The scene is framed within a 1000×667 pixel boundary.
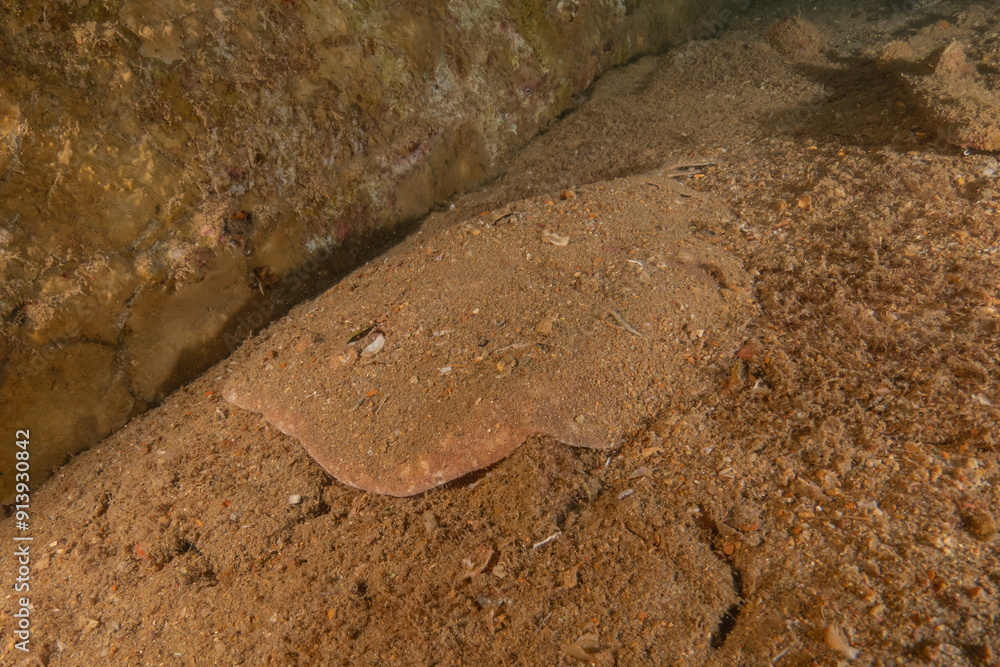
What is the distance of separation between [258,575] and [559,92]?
17.2ft

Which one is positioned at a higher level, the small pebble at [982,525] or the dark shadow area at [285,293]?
the dark shadow area at [285,293]

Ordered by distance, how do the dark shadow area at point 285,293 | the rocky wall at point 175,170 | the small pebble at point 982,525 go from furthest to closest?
the dark shadow area at point 285,293, the rocky wall at point 175,170, the small pebble at point 982,525

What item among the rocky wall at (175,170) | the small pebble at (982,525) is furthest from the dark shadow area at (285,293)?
the small pebble at (982,525)

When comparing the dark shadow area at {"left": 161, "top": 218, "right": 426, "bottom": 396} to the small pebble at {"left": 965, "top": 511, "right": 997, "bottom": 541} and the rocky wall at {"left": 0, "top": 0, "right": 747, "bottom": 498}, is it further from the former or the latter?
the small pebble at {"left": 965, "top": 511, "right": 997, "bottom": 541}

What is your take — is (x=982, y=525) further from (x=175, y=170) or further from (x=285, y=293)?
(x=175, y=170)

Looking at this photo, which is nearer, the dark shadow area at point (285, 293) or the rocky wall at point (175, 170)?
the rocky wall at point (175, 170)

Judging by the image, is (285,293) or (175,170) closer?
(175,170)

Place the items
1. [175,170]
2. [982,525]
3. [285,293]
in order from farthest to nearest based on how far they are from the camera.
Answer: [285,293]
[175,170]
[982,525]

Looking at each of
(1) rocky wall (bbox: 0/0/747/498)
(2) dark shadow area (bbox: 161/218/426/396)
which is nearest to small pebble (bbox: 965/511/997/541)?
(2) dark shadow area (bbox: 161/218/426/396)

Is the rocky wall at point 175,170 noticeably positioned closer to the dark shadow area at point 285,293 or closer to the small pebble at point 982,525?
the dark shadow area at point 285,293

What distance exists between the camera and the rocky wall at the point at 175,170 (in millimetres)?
2646

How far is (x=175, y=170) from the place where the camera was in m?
2.97

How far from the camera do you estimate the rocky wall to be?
2.65m

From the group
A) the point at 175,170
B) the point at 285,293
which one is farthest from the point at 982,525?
the point at 175,170
